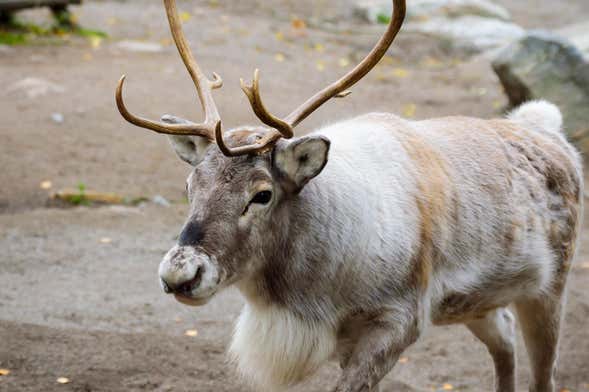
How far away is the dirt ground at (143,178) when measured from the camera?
6.03 metres

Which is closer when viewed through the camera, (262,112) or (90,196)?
(262,112)

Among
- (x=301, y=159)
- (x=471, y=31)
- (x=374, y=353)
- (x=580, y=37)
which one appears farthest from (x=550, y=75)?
(x=301, y=159)

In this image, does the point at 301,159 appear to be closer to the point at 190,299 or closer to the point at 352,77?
the point at 352,77

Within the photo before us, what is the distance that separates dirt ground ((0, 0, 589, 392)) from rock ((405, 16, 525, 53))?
413 mm

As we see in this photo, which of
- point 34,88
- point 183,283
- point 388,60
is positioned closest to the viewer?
point 183,283

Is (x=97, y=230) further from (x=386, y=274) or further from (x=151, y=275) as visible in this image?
(x=386, y=274)

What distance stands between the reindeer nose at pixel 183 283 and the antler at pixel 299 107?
0.52 meters

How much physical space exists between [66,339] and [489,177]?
2.68 m

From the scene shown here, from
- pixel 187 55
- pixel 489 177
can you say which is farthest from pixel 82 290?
pixel 489 177

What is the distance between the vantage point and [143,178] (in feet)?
30.7

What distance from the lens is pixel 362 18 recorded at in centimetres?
1666

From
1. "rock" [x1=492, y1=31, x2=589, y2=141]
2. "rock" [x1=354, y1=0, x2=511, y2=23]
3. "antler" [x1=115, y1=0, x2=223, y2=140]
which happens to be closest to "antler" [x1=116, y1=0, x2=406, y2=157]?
"antler" [x1=115, y1=0, x2=223, y2=140]

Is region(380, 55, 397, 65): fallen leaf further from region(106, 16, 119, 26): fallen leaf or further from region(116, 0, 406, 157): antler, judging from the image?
region(116, 0, 406, 157): antler

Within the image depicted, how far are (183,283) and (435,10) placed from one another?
526 inches
